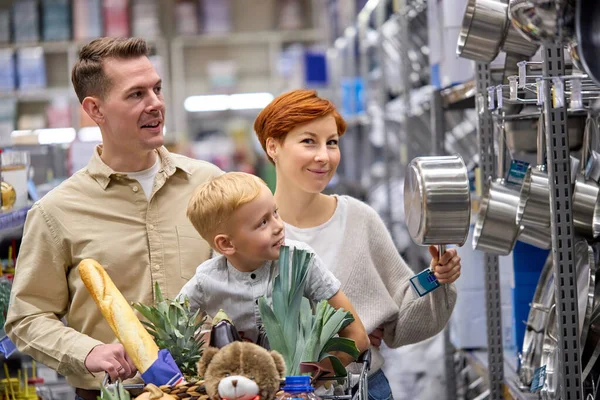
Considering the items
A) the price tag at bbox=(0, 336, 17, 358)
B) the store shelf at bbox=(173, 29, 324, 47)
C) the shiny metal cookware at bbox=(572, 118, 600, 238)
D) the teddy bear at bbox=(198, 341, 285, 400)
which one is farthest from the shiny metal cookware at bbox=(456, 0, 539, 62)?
the store shelf at bbox=(173, 29, 324, 47)

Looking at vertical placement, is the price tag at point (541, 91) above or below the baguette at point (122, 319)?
above

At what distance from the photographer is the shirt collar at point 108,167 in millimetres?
2193

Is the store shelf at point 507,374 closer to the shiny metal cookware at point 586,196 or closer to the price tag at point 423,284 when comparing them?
the shiny metal cookware at point 586,196

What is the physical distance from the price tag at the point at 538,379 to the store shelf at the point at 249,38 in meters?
8.06

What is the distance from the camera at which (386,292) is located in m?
2.14

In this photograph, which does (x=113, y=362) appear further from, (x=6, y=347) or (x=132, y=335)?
(x=6, y=347)

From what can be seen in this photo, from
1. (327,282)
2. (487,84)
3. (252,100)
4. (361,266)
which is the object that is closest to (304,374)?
(327,282)

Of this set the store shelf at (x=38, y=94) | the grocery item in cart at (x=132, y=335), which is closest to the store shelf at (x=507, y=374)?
the grocery item in cart at (x=132, y=335)

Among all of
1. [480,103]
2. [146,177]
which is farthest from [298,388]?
[480,103]

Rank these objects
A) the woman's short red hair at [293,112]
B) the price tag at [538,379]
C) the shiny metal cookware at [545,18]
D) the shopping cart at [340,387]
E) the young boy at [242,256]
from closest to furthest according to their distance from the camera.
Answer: the shiny metal cookware at [545,18]
the shopping cart at [340,387]
the young boy at [242,256]
the woman's short red hair at [293,112]
the price tag at [538,379]

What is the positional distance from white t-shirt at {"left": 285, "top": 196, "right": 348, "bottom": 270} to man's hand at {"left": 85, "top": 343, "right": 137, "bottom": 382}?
49cm

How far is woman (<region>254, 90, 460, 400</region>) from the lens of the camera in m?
2.08

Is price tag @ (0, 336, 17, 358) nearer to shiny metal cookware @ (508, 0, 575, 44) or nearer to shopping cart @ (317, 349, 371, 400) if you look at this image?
shopping cart @ (317, 349, 371, 400)

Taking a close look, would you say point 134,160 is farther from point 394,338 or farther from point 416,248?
point 416,248
